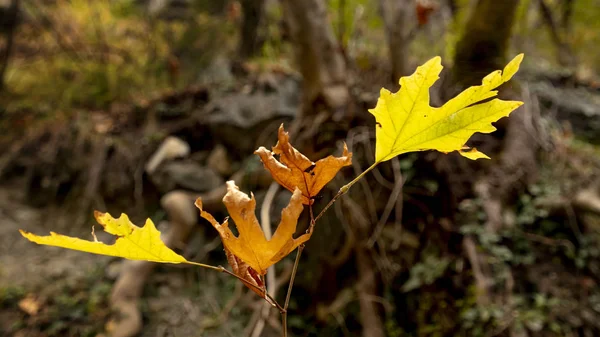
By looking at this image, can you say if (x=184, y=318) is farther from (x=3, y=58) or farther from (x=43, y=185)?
(x=3, y=58)

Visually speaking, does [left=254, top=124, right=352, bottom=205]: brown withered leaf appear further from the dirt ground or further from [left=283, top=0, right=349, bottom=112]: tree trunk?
[left=283, top=0, right=349, bottom=112]: tree trunk

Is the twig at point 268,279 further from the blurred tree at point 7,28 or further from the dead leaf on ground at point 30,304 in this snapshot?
the blurred tree at point 7,28

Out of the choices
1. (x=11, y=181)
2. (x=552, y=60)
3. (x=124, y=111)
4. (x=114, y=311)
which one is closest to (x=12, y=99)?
(x=11, y=181)

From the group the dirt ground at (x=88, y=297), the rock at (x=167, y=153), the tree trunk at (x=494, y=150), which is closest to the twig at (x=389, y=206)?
the tree trunk at (x=494, y=150)

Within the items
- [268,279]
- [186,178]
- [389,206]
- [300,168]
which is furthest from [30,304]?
[300,168]

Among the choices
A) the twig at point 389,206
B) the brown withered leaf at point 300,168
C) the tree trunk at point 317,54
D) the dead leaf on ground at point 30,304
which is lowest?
the dead leaf on ground at point 30,304
